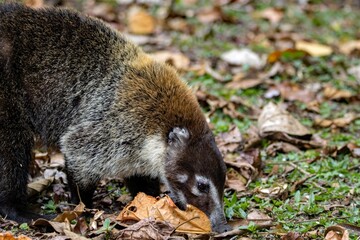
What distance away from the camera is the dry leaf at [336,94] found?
807 cm

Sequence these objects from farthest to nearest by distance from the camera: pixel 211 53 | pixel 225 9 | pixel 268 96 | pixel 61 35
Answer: pixel 225 9, pixel 211 53, pixel 268 96, pixel 61 35

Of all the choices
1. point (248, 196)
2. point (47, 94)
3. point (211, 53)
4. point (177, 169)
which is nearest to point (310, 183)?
point (248, 196)

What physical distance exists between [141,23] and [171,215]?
5501 mm

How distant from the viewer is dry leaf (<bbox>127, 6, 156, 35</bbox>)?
9936 millimetres

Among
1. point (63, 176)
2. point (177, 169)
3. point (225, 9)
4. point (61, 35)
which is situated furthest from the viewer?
point (225, 9)

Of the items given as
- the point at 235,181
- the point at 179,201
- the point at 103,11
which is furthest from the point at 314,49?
the point at 179,201

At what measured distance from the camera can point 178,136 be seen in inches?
212

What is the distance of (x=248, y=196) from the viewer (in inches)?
229

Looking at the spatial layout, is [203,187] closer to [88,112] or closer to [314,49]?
[88,112]

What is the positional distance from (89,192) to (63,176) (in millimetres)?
752

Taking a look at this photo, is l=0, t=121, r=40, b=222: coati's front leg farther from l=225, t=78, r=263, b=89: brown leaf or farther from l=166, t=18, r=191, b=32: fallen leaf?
l=166, t=18, r=191, b=32: fallen leaf

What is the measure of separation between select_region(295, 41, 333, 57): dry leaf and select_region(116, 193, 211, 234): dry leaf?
4.70m

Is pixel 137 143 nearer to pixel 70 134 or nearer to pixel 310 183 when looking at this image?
pixel 70 134

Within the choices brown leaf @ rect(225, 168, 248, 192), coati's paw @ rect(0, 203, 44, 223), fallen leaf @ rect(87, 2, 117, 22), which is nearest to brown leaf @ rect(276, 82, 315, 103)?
brown leaf @ rect(225, 168, 248, 192)
